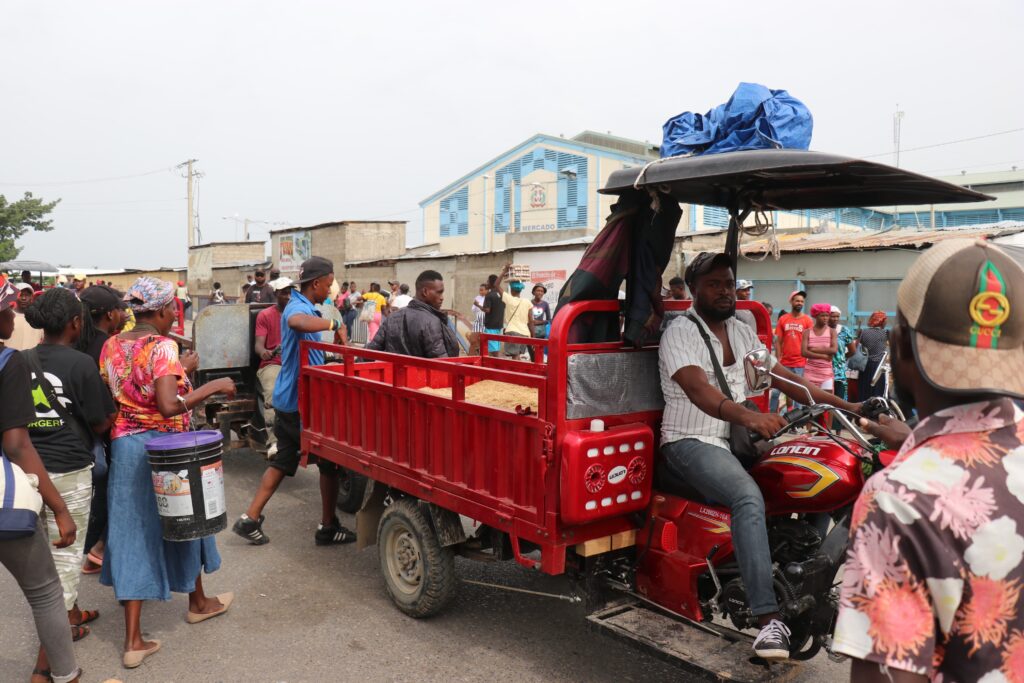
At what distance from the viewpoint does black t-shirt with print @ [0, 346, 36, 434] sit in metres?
3.25

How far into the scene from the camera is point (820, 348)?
32.8 feet

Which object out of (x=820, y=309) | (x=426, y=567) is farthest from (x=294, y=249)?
(x=426, y=567)

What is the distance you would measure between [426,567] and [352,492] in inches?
102

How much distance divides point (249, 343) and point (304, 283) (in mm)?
2399

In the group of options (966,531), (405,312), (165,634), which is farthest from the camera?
(405,312)

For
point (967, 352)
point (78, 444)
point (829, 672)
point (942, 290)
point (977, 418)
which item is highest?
point (942, 290)

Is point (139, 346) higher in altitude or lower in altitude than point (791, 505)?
higher

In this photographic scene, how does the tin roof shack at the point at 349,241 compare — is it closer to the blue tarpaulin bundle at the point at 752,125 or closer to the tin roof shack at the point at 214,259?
the tin roof shack at the point at 214,259

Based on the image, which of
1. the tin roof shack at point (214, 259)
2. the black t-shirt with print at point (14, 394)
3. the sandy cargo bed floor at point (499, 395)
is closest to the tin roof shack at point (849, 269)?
the sandy cargo bed floor at point (499, 395)

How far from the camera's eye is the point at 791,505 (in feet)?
11.5

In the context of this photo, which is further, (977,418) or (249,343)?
(249,343)

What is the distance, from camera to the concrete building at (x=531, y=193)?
40562mm

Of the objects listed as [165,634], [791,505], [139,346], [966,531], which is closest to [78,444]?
[139,346]

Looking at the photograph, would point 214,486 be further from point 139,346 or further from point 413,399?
point 413,399
